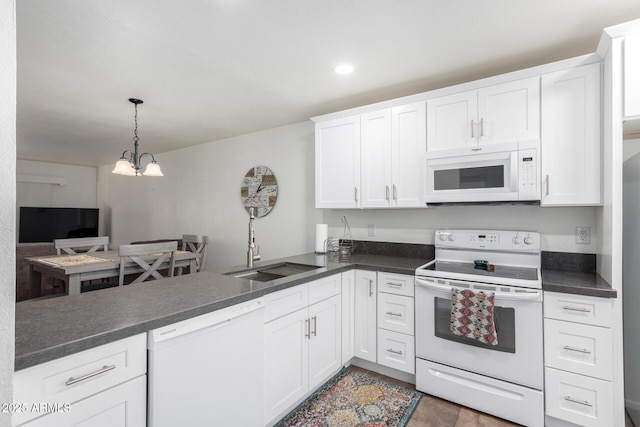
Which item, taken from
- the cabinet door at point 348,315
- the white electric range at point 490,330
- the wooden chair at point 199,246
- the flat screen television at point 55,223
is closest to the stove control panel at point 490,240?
the white electric range at point 490,330

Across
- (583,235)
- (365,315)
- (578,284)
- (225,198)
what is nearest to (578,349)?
(578,284)

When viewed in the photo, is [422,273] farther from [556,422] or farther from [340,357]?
[556,422]

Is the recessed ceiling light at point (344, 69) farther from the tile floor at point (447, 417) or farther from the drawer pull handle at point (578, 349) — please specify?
the tile floor at point (447, 417)

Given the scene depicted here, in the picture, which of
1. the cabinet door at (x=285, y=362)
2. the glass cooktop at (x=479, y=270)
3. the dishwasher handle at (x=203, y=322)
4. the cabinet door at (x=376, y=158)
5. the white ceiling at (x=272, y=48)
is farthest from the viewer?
the cabinet door at (x=376, y=158)

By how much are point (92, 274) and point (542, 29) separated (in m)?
3.74

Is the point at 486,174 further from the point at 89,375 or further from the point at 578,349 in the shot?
the point at 89,375

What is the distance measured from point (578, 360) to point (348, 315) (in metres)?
1.41

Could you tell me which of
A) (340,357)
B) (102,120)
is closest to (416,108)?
(340,357)

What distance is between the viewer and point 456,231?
2545 millimetres

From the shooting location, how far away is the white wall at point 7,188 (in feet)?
2.20

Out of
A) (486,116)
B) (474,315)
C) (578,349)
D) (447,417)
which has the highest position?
(486,116)

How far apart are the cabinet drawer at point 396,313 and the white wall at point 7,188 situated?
2088mm

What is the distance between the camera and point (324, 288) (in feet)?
7.29

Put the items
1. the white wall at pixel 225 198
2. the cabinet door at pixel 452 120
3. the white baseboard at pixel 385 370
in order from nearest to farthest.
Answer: the cabinet door at pixel 452 120
the white baseboard at pixel 385 370
the white wall at pixel 225 198
